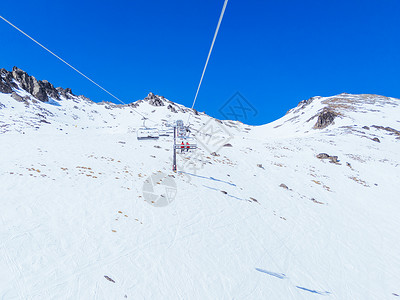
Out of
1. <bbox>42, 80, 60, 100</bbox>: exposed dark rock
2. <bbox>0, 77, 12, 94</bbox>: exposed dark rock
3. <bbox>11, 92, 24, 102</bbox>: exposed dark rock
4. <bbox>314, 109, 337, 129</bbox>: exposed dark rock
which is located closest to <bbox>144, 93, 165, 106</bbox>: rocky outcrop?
<bbox>42, 80, 60, 100</bbox>: exposed dark rock

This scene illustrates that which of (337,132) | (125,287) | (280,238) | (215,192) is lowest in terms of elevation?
(125,287)

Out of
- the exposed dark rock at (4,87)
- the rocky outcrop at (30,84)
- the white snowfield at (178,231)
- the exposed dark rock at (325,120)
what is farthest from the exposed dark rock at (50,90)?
the exposed dark rock at (325,120)

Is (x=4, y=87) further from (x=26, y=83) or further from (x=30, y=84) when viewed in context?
(x=30, y=84)

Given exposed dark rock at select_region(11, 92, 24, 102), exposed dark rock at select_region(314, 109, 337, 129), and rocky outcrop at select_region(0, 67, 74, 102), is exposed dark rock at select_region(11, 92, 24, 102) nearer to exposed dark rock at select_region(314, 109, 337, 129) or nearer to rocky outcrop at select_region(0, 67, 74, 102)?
rocky outcrop at select_region(0, 67, 74, 102)

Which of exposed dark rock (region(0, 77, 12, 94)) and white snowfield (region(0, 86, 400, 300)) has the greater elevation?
exposed dark rock (region(0, 77, 12, 94))

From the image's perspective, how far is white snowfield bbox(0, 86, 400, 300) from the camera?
24.4 feet

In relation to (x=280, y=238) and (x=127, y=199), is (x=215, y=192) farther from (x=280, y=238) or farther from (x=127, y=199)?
(x=127, y=199)

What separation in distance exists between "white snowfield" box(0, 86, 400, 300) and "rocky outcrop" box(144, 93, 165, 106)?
79.0 metres

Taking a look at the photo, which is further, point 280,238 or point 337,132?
point 337,132

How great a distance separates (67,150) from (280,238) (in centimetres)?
2068

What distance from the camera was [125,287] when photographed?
23.2 feet

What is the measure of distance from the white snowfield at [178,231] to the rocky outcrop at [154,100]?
3109 inches

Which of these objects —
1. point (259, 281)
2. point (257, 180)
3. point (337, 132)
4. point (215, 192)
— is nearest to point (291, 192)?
point (257, 180)

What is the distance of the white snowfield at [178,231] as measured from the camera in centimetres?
745
